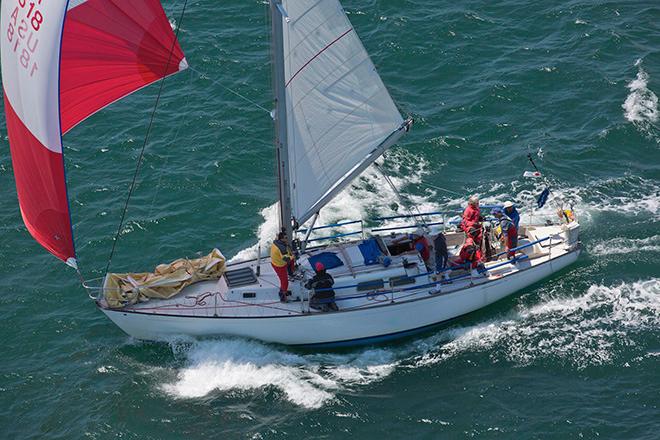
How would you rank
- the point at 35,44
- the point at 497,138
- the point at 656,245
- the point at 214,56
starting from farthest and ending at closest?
the point at 214,56
the point at 497,138
the point at 656,245
the point at 35,44

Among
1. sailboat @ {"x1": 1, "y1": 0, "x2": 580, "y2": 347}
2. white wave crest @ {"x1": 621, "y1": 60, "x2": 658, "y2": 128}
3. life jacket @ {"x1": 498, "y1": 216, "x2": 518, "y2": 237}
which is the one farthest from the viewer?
white wave crest @ {"x1": 621, "y1": 60, "x2": 658, "y2": 128}

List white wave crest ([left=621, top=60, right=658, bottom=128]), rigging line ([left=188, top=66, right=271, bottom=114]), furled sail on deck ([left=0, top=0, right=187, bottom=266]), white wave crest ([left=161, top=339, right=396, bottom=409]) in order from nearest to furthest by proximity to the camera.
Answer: furled sail on deck ([left=0, top=0, right=187, bottom=266]) → white wave crest ([left=161, top=339, right=396, bottom=409]) → white wave crest ([left=621, top=60, right=658, bottom=128]) → rigging line ([left=188, top=66, right=271, bottom=114])

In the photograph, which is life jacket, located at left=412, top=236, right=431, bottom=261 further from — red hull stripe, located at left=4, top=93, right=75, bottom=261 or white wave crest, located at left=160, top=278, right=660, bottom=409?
red hull stripe, located at left=4, top=93, right=75, bottom=261

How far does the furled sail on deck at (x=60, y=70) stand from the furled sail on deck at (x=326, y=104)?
3.25m

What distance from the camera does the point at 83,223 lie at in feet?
115

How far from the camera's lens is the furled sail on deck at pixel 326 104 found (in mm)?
26141

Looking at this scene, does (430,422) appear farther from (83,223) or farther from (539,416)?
(83,223)

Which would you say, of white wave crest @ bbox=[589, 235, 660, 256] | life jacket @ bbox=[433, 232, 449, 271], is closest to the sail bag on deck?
life jacket @ bbox=[433, 232, 449, 271]

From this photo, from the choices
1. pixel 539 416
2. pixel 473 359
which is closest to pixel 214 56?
pixel 473 359

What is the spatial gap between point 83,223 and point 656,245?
19919mm

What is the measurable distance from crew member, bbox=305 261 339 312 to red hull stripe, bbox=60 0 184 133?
732 centimetres

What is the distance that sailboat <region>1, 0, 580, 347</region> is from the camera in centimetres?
2478

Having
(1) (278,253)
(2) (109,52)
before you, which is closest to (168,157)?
(1) (278,253)

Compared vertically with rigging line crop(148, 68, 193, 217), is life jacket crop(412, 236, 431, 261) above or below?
below
